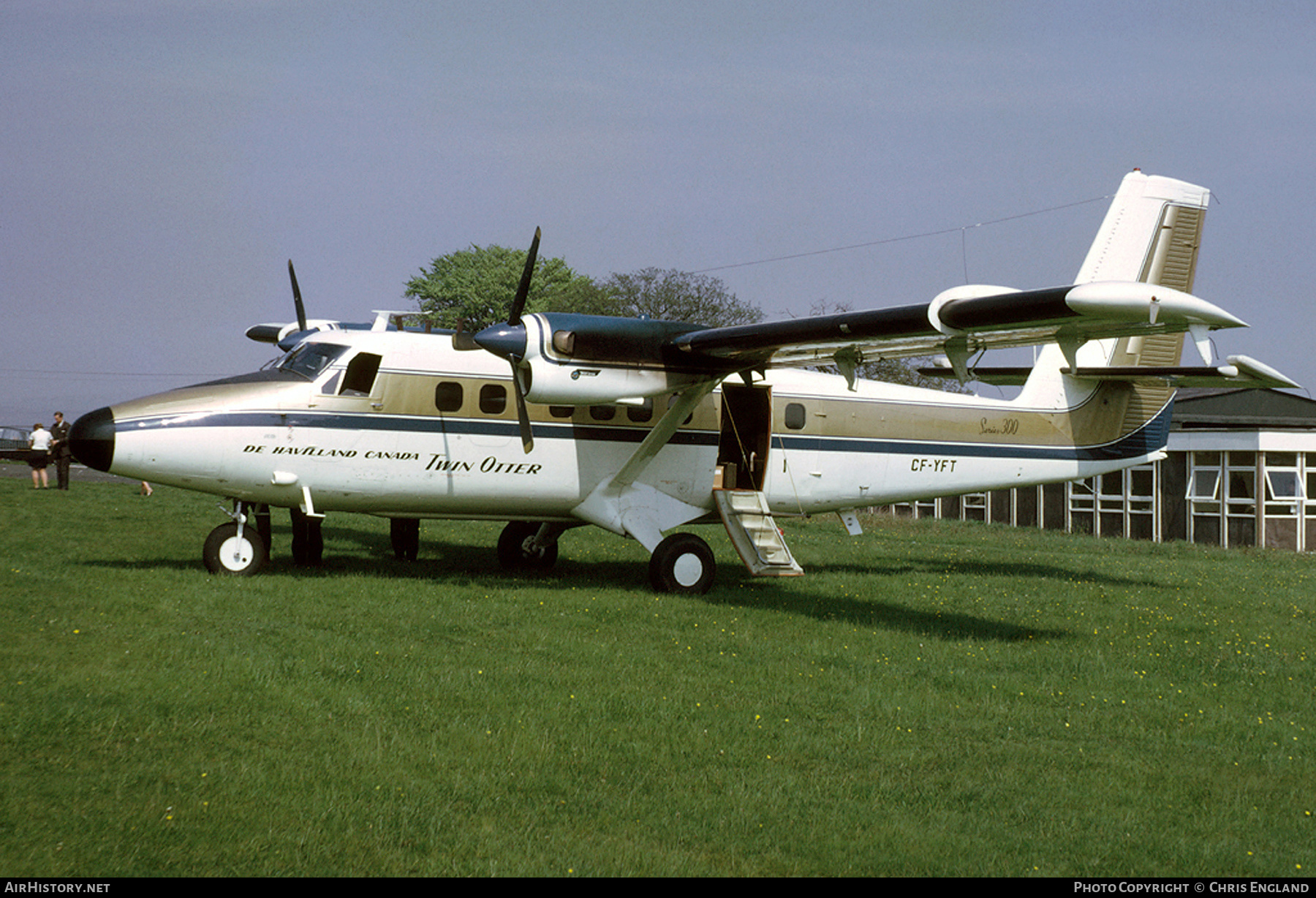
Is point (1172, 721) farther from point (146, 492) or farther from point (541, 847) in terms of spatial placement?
point (146, 492)

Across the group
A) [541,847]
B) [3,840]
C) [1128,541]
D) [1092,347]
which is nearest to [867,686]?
[541,847]

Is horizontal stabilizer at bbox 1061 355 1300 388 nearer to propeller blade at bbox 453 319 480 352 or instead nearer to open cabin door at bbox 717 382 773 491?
open cabin door at bbox 717 382 773 491

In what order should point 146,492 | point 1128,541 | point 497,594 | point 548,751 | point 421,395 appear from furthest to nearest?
1. point 146,492
2. point 1128,541
3. point 421,395
4. point 497,594
5. point 548,751

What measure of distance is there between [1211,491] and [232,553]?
25336 millimetres

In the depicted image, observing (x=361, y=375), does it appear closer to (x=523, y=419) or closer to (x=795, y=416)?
(x=523, y=419)

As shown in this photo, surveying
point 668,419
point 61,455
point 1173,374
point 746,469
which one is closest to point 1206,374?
point 1173,374

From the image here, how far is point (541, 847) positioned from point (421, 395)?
9486 millimetres

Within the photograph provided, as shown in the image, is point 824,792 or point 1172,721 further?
point 1172,721

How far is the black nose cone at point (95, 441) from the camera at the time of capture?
1252cm

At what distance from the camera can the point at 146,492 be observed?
95.7 feet

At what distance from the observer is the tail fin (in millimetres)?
17297

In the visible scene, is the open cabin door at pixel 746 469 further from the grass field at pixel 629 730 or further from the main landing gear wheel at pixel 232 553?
the main landing gear wheel at pixel 232 553

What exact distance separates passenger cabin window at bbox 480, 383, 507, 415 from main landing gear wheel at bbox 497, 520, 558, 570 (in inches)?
114

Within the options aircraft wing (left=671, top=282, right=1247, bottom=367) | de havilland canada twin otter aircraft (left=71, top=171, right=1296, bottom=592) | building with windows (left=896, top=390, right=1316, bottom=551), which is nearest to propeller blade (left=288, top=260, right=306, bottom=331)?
de havilland canada twin otter aircraft (left=71, top=171, right=1296, bottom=592)
